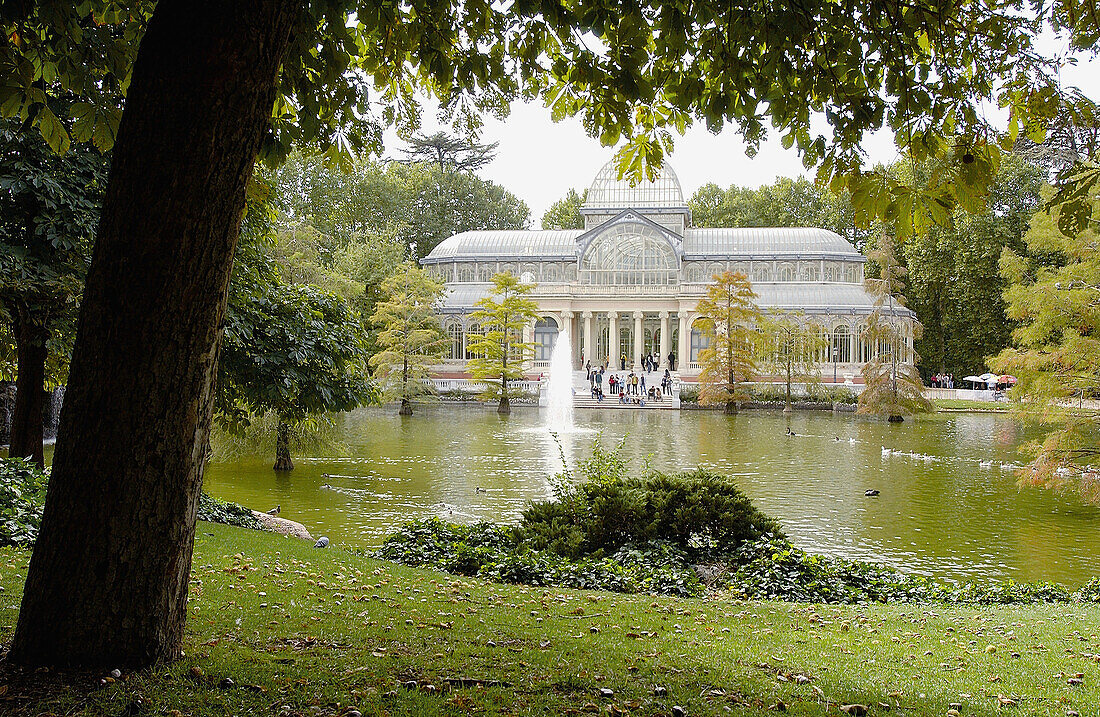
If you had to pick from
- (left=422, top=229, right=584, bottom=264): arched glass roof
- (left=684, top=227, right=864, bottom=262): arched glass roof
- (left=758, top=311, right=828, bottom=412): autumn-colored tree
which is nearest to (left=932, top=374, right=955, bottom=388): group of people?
(left=684, top=227, right=864, bottom=262): arched glass roof

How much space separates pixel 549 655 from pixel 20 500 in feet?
17.8

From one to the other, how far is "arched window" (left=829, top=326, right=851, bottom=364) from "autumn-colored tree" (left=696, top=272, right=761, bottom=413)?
985 cm

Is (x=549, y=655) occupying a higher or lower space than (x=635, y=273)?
lower

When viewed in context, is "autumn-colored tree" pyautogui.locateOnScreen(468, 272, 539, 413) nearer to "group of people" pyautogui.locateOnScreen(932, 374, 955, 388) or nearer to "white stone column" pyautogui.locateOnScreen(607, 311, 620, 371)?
"white stone column" pyautogui.locateOnScreen(607, 311, 620, 371)

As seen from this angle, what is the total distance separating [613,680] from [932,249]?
44598mm

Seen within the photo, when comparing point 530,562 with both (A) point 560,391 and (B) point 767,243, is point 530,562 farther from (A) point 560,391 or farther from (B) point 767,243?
(B) point 767,243

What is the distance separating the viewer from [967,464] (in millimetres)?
16828

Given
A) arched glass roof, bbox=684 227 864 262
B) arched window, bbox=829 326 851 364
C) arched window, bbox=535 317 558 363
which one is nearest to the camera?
arched window, bbox=829 326 851 364

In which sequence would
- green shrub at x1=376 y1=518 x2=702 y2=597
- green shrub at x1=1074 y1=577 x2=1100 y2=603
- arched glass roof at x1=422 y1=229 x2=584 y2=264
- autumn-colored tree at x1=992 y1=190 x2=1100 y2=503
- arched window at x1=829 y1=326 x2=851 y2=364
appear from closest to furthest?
1. green shrub at x1=376 y1=518 x2=702 y2=597
2. green shrub at x1=1074 y1=577 x2=1100 y2=603
3. autumn-colored tree at x1=992 y1=190 x2=1100 y2=503
4. arched window at x1=829 y1=326 x2=851 y2=364
5. arched glass roof at x1=422 y1=229 x2=584 y2=264

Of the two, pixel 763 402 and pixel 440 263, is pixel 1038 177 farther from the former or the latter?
pixel 440 263

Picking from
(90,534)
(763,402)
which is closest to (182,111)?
(90,534)

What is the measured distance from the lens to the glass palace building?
4150 cm

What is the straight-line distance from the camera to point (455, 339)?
137 feet

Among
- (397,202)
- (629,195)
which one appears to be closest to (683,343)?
(629,195)
